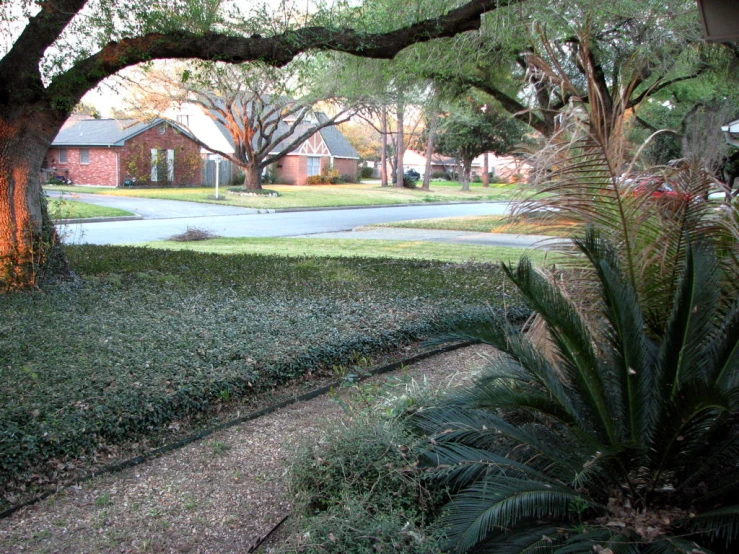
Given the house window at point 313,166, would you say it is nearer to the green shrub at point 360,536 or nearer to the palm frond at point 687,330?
the palm frond at point 687,330

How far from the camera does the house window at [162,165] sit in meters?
42.2

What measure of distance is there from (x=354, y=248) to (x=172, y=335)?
381 inches

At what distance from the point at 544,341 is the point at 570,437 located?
92cm

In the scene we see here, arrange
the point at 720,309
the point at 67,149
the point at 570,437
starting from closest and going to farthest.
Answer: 1. the point at 570,437
2. the point at 720,309
3. the point at 67,149

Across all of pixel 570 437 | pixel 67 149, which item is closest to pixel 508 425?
pixel 570 437

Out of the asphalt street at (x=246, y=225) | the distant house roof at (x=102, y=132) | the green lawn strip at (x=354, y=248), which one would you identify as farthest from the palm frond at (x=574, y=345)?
the distant house roof at (x=102, y=132)

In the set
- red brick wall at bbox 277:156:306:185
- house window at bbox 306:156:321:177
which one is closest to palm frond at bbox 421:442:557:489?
red brick wall at bbox 277:156:306:185

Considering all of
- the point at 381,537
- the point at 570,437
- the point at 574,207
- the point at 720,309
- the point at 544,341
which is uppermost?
the point at 574,207

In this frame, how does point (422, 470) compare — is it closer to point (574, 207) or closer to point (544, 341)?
point (544, 341)

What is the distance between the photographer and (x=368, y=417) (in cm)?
403

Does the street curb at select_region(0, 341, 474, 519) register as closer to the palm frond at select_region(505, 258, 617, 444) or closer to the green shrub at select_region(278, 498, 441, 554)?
the green shrub at select_region(278, 498, 441, 554)

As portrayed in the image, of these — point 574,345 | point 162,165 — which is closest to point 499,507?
point 574,345

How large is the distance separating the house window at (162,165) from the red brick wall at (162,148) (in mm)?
190

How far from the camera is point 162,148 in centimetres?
4300
